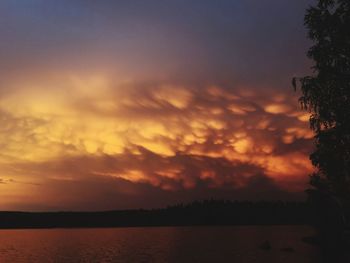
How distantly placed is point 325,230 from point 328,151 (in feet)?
166

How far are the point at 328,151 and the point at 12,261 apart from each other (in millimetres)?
76693

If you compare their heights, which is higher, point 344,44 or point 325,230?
point 344,44

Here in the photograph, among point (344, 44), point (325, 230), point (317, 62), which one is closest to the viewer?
point (344, 44)

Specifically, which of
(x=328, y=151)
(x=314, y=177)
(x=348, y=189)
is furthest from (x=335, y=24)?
(x=314, y=177)

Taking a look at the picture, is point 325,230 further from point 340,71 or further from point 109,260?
point 340,71

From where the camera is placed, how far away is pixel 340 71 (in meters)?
32.1

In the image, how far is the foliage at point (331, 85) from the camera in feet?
104

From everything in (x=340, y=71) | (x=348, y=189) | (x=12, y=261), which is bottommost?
(x=12, y=261)

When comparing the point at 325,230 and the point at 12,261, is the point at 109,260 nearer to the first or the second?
the point at 12,261

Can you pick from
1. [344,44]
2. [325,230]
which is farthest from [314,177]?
[325,230]

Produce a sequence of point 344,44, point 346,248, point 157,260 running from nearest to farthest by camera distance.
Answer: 1. point 344,44
2. point 346,248
3. point 157,260

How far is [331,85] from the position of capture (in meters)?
32.2

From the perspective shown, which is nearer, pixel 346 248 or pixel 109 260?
pixel 346 248

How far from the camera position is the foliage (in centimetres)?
3169
